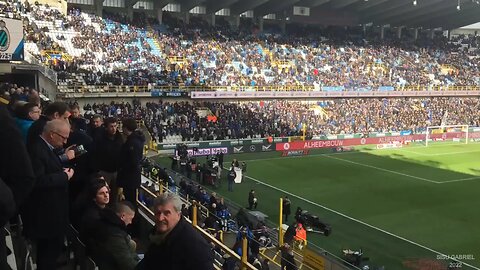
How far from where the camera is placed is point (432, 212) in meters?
24.1

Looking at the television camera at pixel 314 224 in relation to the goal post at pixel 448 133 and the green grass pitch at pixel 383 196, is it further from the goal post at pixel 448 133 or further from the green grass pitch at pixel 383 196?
the goal post at pixel 448 133

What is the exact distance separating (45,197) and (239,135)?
35.7 m

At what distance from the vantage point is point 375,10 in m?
65.1

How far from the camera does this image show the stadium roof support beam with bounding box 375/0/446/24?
199 feet

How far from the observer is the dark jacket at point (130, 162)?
709cm

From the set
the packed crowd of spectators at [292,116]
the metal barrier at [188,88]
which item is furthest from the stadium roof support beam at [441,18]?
the packed crowd of spectators at [292,116]

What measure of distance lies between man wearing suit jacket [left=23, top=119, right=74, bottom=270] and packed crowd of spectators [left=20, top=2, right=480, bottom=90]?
1404 inches

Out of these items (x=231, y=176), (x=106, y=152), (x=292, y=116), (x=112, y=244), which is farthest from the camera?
(x=292, y=116)

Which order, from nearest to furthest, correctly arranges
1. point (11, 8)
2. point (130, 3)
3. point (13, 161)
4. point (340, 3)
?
point (13, 161) → point (11, 8) → point (130, 3) → point (340, 3)

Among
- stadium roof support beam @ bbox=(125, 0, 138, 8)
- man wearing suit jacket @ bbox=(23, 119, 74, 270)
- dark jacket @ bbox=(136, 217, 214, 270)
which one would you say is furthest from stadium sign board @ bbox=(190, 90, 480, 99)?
→ dark jacket @ bbox=(136, 217, 214, 270)

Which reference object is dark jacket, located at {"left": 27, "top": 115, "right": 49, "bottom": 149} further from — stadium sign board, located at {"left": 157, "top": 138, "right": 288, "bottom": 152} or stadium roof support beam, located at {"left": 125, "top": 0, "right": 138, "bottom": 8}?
stadium roof support beam, located at {"left": 125, "top": 0, "right": 138, "bottom": 8}

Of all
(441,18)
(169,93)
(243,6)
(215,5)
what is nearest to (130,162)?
(169,93)

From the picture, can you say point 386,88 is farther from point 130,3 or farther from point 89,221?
point 89,221

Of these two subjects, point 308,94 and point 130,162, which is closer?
point 130,162
